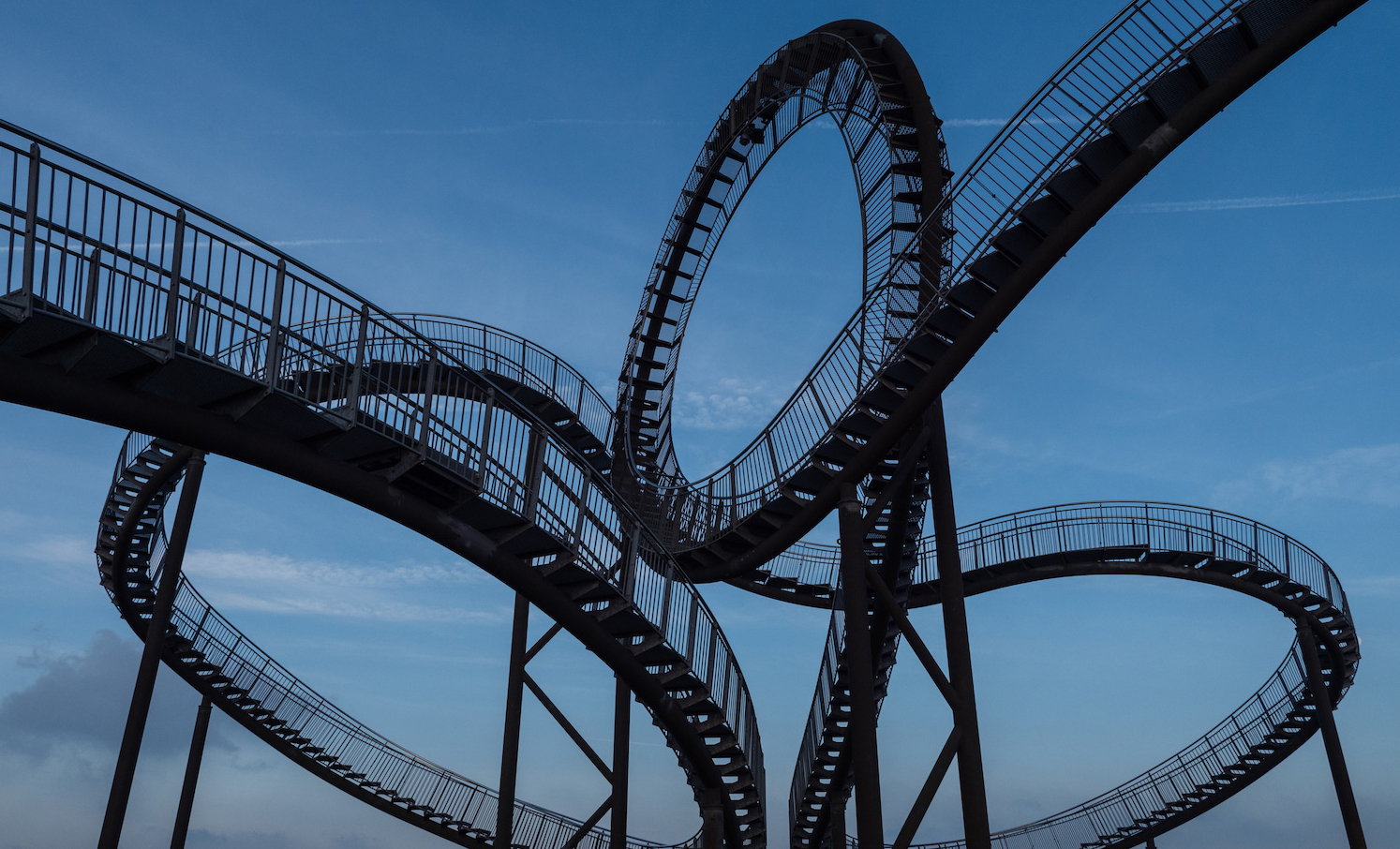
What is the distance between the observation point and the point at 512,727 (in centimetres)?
1612

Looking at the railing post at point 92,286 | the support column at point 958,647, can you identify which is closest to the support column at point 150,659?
the railing post at point 92,286

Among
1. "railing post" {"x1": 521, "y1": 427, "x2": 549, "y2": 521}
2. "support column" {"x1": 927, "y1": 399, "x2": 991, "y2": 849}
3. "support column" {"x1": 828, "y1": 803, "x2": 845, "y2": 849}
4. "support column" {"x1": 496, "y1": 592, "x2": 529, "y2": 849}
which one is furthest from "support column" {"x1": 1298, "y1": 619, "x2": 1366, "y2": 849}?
"railing post" {"x1": 521, "y1": 427, "x2": 549, "y2": 521}

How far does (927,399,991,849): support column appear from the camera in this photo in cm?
1142

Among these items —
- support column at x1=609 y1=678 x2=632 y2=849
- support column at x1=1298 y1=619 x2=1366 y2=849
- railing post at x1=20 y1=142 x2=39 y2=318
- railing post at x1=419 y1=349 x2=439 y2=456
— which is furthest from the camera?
support column at x1=1298 y1=619 x2=1366 y2=849

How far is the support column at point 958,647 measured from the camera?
11422 millimetres

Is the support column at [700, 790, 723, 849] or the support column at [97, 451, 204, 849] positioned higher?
the support column at [97, 451, 204, 849]

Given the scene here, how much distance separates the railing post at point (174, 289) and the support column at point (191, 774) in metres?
13.6

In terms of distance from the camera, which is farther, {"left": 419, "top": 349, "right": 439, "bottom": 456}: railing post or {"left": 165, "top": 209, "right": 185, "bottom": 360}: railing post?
{"left": 419, "top": 349, "right": 439, "bottom": 456}: railing post

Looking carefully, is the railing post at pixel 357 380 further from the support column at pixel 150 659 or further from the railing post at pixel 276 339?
the support column at pixel 150 659

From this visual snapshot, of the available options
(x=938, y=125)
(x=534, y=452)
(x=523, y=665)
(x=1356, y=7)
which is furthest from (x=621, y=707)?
(x=1356, y=7)

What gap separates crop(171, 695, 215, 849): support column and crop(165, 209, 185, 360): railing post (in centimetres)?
1357

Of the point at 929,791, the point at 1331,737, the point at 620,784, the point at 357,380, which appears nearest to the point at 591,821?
the point at 620,784

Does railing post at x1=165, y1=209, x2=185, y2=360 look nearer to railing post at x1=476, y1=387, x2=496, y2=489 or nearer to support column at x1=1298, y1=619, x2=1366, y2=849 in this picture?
railing post at x1=476, y1=387, x2=496, y2=489

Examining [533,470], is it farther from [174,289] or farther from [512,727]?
[512,727]
